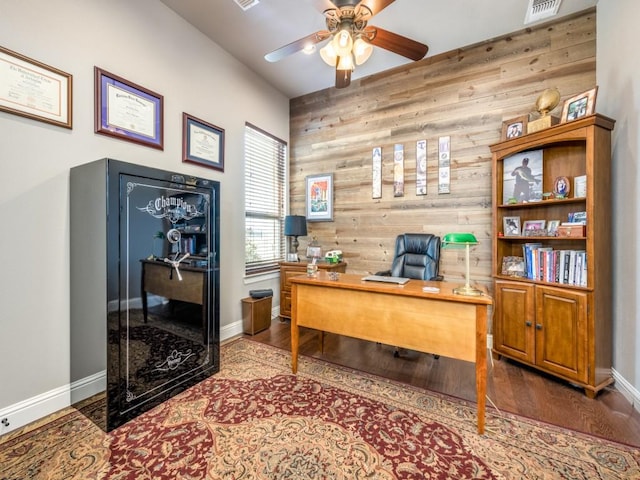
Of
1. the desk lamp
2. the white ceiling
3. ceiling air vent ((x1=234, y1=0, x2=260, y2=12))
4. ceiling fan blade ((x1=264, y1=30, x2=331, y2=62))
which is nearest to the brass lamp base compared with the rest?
ceiling fan blade ((x1=264, y1=30, x2=331, y2=62))

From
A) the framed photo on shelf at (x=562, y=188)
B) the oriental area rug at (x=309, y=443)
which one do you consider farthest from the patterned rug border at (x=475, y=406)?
the framed photo on shelf at (x=562, y=188)

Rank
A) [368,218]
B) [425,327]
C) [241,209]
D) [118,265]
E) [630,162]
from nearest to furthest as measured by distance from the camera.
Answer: [118,265], [425,327], [630,162], [241,209], [368,218]

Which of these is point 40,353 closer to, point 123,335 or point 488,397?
point 123,335

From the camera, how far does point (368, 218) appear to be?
3635 mm

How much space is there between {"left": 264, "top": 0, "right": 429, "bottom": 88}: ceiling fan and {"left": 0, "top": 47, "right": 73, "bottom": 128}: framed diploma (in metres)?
1.47

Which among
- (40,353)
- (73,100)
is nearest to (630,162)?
(73,100)

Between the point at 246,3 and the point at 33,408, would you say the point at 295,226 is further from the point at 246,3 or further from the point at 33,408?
the point at 33,408

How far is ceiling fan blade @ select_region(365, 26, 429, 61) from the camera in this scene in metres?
1.95

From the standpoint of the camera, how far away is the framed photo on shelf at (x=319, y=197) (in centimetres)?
387

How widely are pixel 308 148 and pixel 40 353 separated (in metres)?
3.53

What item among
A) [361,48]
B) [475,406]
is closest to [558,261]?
[475,406]

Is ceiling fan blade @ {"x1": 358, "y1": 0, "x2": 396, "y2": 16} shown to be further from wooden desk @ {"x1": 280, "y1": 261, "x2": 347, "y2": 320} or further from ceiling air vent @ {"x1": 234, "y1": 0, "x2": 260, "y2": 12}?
wooden desk @ {"x1": 280, "y1": 261, "x2": 347, "y2": 320}

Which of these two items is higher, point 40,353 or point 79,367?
point 40,353

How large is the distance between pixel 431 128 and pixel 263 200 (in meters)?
2.27
